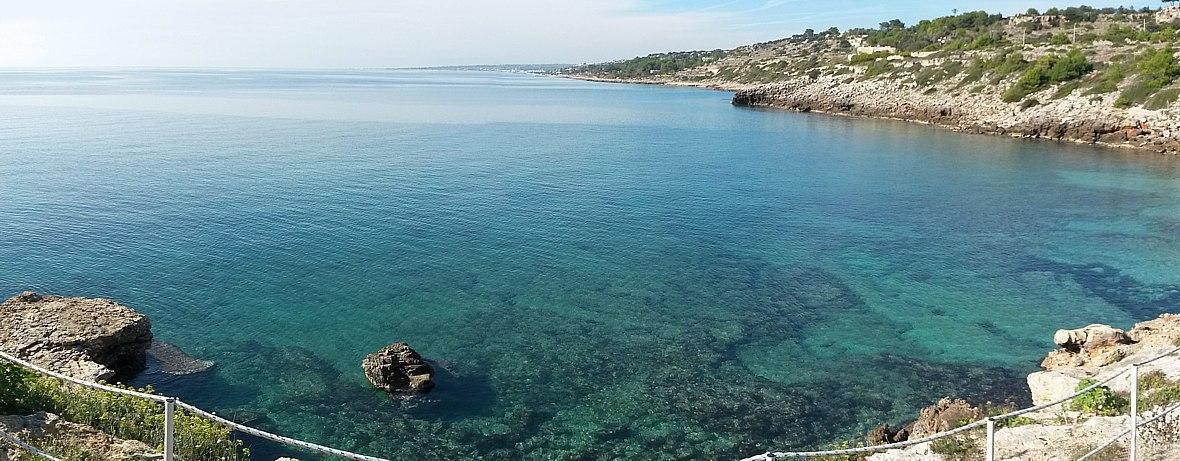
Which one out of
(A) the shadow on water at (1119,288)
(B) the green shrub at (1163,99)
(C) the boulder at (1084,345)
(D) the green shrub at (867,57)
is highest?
(D) the green shrub at (867,57)

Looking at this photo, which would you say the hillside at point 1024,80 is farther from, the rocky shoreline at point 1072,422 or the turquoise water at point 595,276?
the rocky shoreline at point 1072,422

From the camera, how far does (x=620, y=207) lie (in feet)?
153

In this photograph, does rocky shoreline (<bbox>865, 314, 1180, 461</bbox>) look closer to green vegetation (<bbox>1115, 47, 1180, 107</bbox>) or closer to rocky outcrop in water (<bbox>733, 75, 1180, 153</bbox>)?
rocky outcrop in water (<bbox>733, 75, 1180, 153</bbox>)

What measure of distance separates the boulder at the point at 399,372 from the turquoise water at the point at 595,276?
46 cm

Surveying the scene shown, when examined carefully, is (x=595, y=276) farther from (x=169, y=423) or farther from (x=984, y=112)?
(x=984, y=112)

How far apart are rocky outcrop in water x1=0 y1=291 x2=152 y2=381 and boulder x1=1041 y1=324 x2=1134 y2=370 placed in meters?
26.6

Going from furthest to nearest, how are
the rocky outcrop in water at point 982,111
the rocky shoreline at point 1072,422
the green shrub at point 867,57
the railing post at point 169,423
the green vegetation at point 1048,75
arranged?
the green shrub at point 867,57 < the green vegetation at point 1048,75 < the rocky outcrop in water at point 982,111 < the rocky shoreline at point 1072,422 < the railing post at point 169,423

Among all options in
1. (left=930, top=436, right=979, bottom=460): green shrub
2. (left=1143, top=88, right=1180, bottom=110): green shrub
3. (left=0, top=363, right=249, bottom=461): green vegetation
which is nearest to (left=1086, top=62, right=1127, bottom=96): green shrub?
(left=1143, top=88, right=1180, bottom=110): green shrub

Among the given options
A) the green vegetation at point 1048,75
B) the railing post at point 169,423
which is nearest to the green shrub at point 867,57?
the green vegetation at point 1048,75

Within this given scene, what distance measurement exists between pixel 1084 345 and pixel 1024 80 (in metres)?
76.5

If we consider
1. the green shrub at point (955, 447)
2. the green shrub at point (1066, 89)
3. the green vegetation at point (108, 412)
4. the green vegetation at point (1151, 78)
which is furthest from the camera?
the green shrub at point (1066, 89)

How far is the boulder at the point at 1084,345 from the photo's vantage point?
22.2 metres

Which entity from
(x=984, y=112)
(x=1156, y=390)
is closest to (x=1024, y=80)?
(x=984, y=112)

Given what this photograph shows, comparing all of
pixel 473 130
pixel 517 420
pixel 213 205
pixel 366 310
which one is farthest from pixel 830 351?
pixel 473 130
